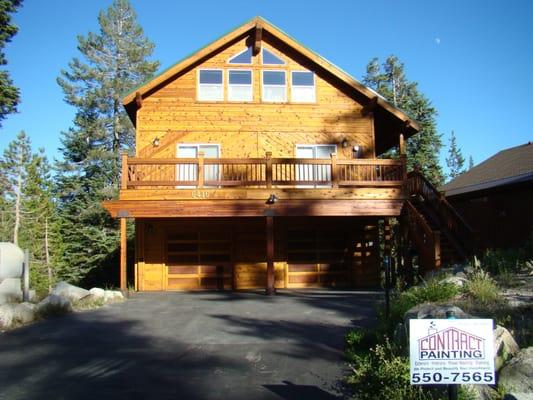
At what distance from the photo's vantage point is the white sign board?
3.94m

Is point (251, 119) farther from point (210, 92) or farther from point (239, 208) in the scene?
point (239, 208)

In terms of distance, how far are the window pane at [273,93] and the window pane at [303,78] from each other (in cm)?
60

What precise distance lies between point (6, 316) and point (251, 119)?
33.9ft

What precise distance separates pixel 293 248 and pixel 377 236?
325 centimetres

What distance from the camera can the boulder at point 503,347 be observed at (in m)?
5.28

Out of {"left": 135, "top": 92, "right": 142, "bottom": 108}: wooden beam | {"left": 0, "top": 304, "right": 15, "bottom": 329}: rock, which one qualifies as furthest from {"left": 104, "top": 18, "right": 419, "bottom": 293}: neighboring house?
{"left": 0, "top": 304, "right": 15, "bottom": 329}: rock

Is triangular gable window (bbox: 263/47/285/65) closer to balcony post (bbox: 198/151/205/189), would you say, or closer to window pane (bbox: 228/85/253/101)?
window pane (bbox: 228/85/253/101)

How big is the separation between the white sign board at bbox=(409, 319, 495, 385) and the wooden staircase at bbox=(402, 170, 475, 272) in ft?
31.5

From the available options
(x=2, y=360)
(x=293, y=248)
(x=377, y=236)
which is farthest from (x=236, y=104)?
(x=2, y=360)

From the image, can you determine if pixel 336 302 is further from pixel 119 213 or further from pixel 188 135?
pixel 188 135

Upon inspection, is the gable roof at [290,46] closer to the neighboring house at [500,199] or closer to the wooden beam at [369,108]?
the wooden beam at [369,108]

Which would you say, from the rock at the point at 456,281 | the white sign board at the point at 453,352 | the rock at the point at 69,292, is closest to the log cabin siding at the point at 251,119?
the rock at the point at 69,292

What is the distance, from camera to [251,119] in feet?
56.7

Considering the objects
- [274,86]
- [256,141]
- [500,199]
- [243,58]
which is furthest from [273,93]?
[500,199]
